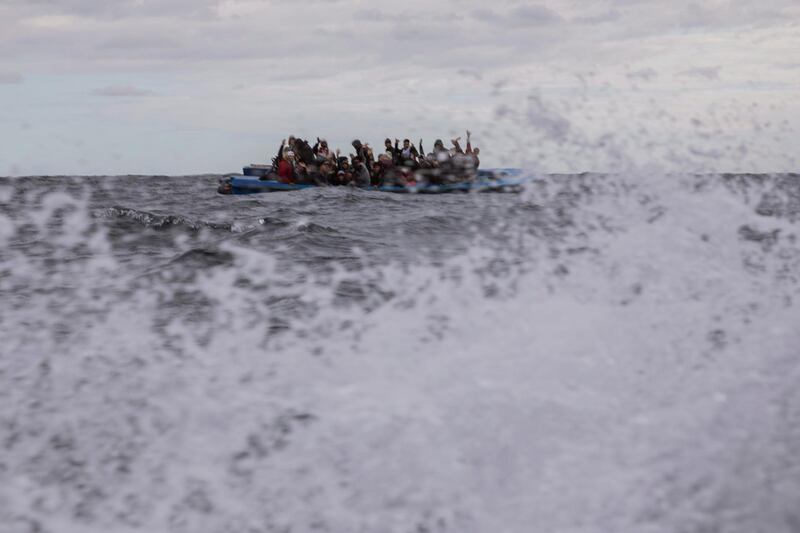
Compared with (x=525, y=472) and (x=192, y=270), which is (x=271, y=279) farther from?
(x=525, y=472)

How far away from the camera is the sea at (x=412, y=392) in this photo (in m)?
3.17

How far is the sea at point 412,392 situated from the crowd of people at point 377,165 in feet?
32.8

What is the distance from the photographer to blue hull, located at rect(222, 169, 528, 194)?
19.5 meters

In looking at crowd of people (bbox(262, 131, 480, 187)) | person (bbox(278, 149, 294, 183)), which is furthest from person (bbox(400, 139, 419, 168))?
person (bbox(278, 149, 294, 183))

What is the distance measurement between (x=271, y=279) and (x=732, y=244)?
5.66 metres

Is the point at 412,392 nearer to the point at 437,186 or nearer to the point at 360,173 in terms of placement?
the point at 437,186

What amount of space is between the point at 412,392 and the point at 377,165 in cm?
1603

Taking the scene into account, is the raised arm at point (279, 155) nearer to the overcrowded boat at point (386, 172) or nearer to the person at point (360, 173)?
the overcrowded boat at point (386, 172)

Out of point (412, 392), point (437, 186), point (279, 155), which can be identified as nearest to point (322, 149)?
point (279, 155)

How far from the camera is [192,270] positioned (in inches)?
378

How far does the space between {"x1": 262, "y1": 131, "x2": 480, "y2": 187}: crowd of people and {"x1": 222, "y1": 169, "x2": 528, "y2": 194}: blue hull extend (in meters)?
0.14

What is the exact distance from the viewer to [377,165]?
20.3 metres

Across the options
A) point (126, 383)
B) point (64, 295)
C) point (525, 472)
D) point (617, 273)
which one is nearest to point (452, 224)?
point (617, 273)

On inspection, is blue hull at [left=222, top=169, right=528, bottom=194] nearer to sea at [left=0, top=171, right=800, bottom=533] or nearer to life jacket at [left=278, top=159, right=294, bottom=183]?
life jacket at [left=278, top=159, right=294, bottom=183]
